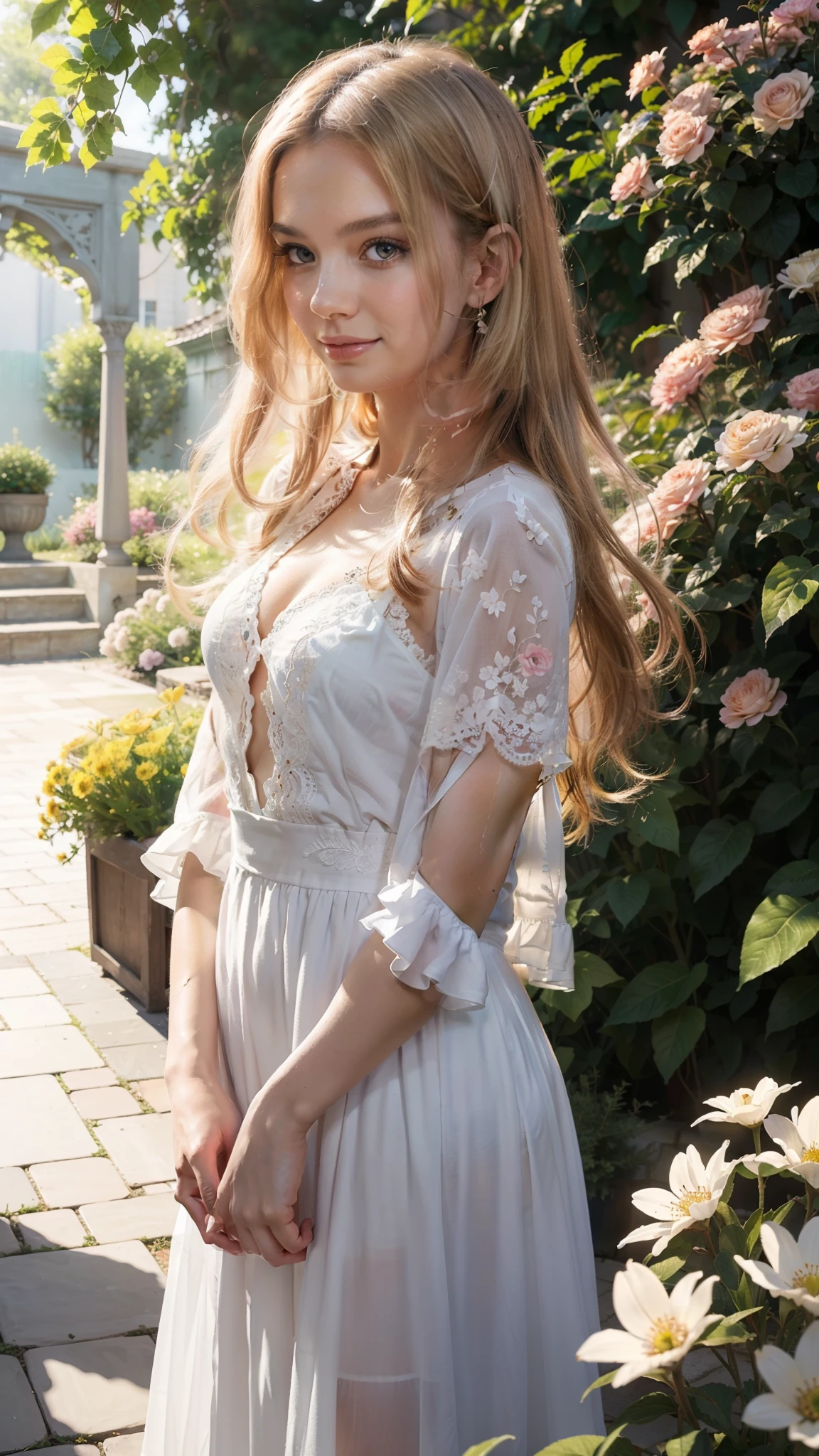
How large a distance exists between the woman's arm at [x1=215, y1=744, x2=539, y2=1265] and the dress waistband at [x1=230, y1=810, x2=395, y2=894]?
10 centimetres

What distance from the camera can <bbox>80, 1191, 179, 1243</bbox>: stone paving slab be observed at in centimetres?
255

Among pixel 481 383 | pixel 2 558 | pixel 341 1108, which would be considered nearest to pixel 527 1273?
pixel 341 1108

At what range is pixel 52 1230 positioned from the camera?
255 cm

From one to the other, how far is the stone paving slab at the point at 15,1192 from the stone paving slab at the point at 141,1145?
19 cm

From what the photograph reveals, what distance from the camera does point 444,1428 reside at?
1094 millimetres

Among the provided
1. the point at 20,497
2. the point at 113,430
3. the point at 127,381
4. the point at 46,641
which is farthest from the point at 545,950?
the point at 127,381

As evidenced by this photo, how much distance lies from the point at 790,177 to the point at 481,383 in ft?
4.51

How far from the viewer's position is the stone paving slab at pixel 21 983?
12.4 feet

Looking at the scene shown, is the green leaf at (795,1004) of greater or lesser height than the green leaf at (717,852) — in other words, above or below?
below

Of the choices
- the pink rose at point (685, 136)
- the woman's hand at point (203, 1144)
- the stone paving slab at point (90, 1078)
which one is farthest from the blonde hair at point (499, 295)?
the stone paving slab at point (90, 1078)

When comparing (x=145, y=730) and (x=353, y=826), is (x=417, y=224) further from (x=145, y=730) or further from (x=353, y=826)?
(x=145, y=730)

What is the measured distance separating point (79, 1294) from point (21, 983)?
1625 mm

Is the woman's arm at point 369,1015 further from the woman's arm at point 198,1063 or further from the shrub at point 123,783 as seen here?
the shrub at point 123,783

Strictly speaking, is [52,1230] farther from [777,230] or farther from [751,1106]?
[777,230]
